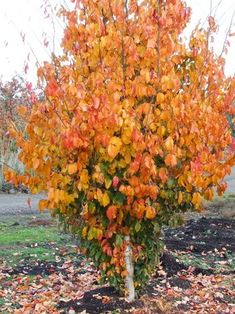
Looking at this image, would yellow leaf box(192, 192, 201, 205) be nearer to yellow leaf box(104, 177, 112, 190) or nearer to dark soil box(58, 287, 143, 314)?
yellow leaf box(104, 177, 112, 190)

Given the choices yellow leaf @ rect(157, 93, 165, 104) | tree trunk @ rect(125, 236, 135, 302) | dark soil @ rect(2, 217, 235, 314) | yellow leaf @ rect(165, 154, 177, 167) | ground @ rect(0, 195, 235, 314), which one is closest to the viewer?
yellow leaf @ rect(165, 154, 177, 167)

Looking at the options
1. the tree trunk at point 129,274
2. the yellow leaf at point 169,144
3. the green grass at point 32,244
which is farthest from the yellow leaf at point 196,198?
the green grass at point 32,244

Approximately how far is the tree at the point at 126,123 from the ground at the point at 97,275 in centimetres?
81

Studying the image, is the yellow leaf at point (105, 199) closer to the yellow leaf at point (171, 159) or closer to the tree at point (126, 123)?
the tree at point (126, 123)

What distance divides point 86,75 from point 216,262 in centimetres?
428

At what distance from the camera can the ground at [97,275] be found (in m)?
5.33

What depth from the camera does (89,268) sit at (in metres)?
7.28

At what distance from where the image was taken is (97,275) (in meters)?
→ 6.82

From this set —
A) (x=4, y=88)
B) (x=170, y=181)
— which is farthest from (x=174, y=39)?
(x=4, y=88)

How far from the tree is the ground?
81 centimetres

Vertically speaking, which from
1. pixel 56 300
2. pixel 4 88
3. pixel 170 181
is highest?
pixel 4 88

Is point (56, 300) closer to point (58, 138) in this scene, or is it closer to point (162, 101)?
point (58, 138)

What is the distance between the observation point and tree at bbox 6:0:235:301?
4.21 metres

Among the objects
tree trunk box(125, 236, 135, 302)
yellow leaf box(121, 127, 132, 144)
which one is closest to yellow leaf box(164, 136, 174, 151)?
yellow leaf box(121, 127, 132, 144)
